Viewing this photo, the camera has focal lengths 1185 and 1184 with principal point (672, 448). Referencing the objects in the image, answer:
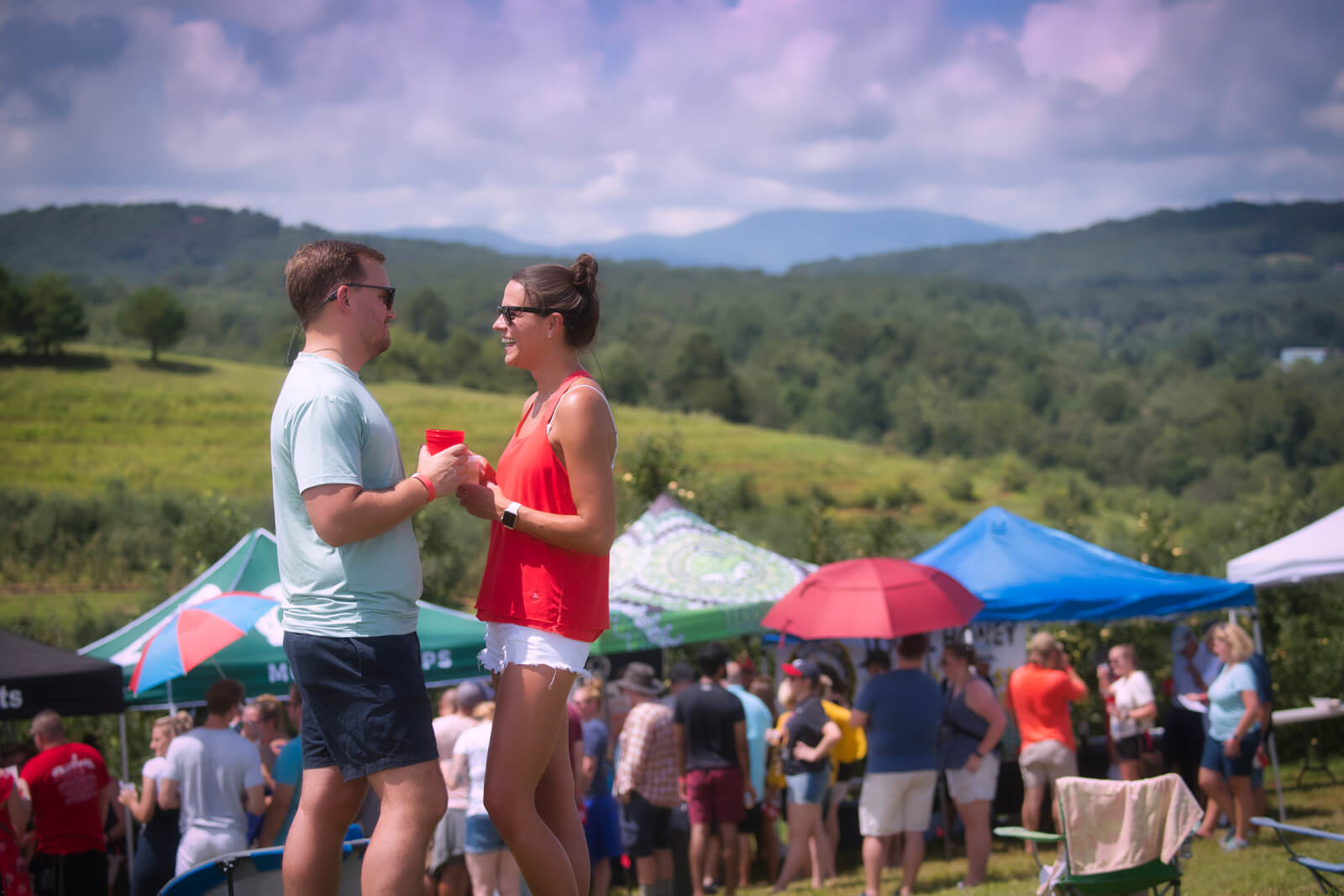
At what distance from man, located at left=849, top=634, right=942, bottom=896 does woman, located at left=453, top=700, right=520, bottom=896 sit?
2.13m

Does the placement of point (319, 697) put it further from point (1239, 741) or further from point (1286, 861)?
point (1239, 741)

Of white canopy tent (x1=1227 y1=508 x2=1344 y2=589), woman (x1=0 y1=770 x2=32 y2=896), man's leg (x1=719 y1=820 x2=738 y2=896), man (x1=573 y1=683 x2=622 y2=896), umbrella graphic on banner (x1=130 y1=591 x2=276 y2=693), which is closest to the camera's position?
woman (x1=0 y1=770 x2=32 y2=896)

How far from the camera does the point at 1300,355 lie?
110 m

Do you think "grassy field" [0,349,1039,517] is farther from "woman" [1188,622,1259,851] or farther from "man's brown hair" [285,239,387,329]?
"man's brown hair" [285,239,387,329]

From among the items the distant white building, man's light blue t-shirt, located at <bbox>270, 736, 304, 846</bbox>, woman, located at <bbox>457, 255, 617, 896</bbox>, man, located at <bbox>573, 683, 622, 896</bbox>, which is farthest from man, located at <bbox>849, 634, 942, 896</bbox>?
the distant white building

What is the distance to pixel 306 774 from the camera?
8.98ft

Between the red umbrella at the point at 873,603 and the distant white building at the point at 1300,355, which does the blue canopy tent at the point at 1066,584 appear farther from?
the distant white building at the point at 1300,355

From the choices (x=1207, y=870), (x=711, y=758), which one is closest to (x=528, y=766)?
(x=711, y=758)

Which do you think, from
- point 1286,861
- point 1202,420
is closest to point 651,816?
point 1286,861

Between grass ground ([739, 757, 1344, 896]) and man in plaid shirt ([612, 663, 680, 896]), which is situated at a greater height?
man in plaid shirt ([612, 663, 680, 896])

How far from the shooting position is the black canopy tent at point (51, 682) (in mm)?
6844

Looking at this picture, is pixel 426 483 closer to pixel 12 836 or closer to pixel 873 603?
pixel 12 836

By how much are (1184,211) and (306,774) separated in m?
190

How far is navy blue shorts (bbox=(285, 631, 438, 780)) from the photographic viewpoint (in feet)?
8.57
